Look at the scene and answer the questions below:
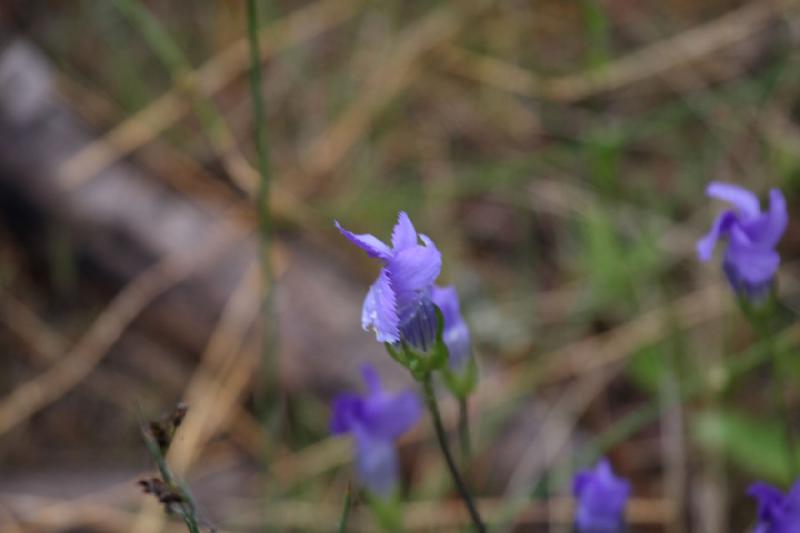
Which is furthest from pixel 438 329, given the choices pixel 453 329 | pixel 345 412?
pixel 345 412

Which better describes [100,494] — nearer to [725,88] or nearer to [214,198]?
[214,198]

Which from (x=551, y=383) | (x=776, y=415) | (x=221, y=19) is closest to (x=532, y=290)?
(x=551, y=383)

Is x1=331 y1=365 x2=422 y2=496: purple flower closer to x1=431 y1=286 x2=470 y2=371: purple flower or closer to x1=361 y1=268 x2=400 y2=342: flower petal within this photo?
x1=431 y1=286 x2=470 y2=371: purple flower

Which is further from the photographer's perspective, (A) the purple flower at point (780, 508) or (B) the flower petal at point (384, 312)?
(A) the purple flower at point (780, 508)

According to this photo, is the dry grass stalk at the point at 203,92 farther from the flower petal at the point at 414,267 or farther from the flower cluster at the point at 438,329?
the flower petal at the point at 414,267

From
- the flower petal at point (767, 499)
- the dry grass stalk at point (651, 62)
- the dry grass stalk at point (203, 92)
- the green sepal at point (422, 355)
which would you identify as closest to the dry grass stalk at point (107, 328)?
the dry grass stalk at point (203, 92)

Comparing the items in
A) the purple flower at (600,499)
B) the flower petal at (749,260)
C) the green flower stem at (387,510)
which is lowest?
the purple flower at (600,499)

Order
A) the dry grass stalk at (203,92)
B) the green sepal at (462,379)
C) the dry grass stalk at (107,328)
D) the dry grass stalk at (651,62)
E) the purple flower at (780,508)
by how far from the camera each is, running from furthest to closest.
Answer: the dry grass stalk at (651,62)
the dry grass stalk at (203,92)
the dry grass stalk at (107,328)
the green sepal at (462,379)
the purple flower at (780,508)

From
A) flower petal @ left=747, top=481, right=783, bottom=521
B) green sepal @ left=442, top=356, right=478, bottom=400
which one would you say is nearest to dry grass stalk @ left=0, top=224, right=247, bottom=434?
green sepal @ left=442, top=356, right=478, bottom=400
